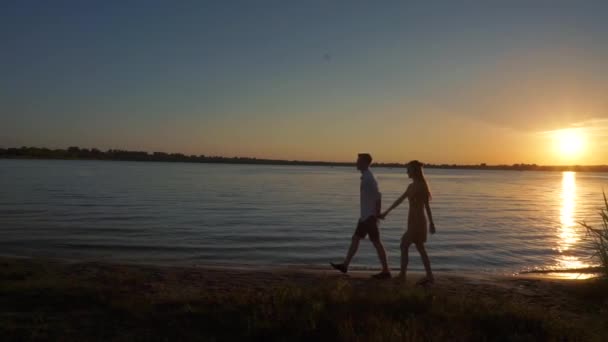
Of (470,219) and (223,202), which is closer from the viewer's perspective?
(470,219)

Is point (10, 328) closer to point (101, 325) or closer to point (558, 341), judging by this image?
point (101, 325)

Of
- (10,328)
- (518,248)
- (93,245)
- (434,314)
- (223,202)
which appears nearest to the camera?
(10,328)

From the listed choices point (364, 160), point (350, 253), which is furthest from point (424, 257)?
point (364, 160)

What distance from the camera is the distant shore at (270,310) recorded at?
538 centimetres

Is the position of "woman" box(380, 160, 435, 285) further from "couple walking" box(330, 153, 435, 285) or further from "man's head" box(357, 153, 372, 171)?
"man's head" box(357, 153, 372, 171)

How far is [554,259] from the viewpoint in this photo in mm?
13422

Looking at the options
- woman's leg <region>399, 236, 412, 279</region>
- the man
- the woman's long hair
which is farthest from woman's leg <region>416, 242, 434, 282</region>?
the woman's long hair

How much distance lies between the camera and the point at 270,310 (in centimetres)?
589

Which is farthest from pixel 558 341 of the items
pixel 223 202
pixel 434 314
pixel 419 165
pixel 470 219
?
pixel 223 202

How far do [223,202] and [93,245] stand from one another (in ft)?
43.1

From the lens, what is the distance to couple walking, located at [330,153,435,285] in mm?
8219

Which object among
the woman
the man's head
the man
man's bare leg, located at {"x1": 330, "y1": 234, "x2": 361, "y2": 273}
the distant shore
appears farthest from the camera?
man's bare leg, located at {"x1": 330, "y1": 234, "x2": 361, "y2": 273}

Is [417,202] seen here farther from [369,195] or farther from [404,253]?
[404,253]

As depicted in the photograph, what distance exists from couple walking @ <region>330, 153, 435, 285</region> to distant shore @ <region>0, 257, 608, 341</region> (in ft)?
2.21
